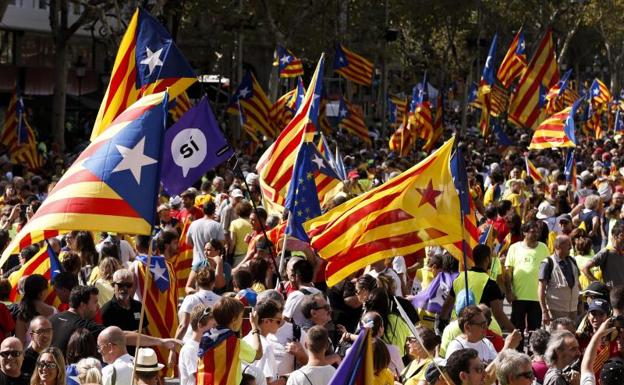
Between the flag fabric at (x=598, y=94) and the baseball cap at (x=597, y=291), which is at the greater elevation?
the baseball cap at (x=597, y=291)

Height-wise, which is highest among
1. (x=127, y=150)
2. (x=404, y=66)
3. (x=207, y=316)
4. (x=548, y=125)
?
Answer: (x=127, y=150)

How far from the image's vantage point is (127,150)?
878cm

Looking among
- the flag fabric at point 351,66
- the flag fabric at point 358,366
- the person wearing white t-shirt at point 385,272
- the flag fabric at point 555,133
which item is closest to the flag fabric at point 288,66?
the flag fabric at point 351,66

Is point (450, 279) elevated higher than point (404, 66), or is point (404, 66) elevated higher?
point (450, 279)

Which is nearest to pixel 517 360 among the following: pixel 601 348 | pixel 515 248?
pixel 601 348

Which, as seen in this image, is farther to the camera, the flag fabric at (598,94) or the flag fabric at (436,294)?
the flag fabric at (598,94)

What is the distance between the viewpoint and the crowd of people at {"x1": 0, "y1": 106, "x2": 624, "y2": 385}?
27.4 feet

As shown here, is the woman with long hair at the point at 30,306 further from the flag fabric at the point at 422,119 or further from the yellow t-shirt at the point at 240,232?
the flag fabric at the point at 422,119

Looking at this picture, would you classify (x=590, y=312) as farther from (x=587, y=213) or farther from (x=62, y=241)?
(x=587, y=213)

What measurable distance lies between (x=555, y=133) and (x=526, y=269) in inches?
463

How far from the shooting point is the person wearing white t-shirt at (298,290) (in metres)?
10.4

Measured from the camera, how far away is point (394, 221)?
1033 cm

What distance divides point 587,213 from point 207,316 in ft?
30.3

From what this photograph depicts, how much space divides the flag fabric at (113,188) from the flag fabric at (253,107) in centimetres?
2049
